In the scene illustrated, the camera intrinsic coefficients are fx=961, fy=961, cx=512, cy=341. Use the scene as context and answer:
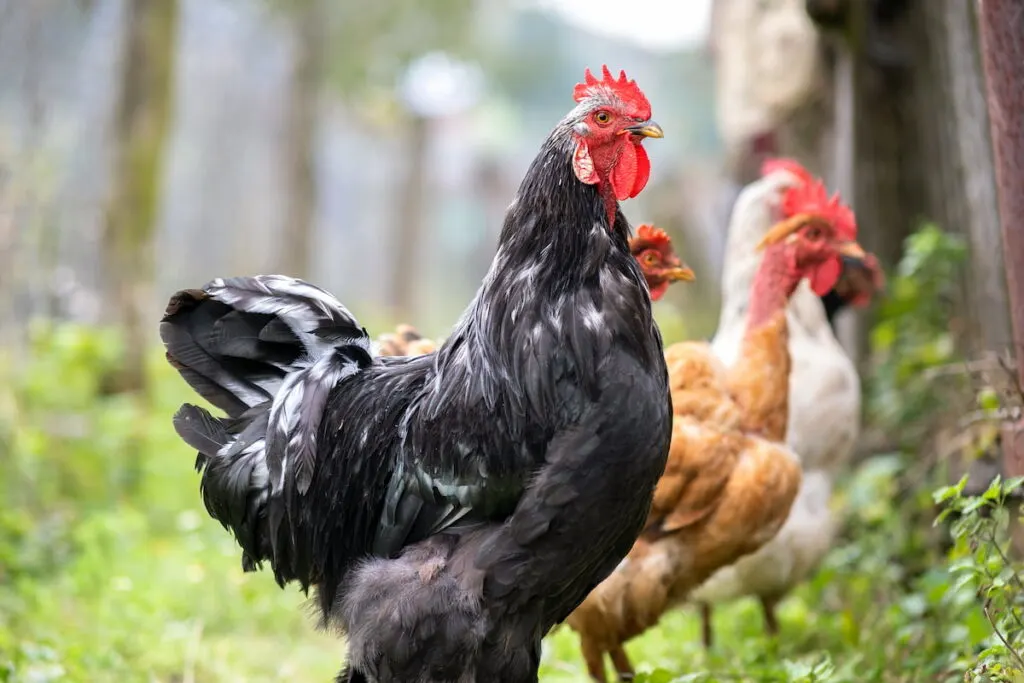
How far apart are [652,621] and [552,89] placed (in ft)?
71.1

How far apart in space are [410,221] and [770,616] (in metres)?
14.3

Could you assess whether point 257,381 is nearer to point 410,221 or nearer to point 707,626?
point 707,626

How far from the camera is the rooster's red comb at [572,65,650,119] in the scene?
2865 mm

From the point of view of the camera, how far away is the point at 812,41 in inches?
260

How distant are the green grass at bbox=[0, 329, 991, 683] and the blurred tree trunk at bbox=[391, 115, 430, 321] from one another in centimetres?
1053

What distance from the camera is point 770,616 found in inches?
180

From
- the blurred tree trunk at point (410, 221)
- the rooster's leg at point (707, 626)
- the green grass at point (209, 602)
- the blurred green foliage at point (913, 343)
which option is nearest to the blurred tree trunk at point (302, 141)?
the blurred tree trunk at point (410, 221)

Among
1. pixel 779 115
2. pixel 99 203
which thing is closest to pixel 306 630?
pixel 779 115

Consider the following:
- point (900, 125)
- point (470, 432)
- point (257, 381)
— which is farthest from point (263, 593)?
point (900, 125)

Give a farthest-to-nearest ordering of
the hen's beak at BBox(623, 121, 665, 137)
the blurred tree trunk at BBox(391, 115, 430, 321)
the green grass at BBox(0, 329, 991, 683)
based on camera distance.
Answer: the blurred tree trunk at BBox(391, 115, 430, 321) < the green grass at BBox(0, 329, 991, 683) < the hen's beak at BBox(623, 121, 665, 137)

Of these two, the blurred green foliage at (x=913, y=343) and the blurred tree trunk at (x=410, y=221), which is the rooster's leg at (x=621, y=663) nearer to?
the blurred green foliage at (x=913, y=343)

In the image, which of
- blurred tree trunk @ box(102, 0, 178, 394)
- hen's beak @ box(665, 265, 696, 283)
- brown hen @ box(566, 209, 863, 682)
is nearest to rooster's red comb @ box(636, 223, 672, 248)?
hen's beak @ box(665, 265, 696, 283)

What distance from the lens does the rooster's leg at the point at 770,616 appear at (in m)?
4.54

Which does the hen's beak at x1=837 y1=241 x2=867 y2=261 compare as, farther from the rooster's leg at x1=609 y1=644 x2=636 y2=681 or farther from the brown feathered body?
the rooster's leg at x1=609 y1=644 x2=636 y2=681
